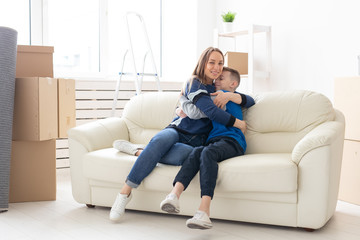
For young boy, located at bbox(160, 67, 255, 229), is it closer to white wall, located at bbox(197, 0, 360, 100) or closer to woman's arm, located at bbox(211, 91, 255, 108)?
woman's arm, located at bbox(211, 91, 255, 108)

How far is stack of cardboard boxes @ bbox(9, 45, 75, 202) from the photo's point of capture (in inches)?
115

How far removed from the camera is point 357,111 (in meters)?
2.97

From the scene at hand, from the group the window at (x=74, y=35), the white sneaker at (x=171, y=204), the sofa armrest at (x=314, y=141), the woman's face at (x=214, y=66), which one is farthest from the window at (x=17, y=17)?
the sofa armrest at (x=314, y=141)

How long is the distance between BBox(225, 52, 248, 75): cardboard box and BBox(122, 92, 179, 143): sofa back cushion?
116 centimetres

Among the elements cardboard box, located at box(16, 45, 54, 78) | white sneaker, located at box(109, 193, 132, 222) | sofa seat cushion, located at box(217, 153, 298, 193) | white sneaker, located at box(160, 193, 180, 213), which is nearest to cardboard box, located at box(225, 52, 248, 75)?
cardboard box, located at box(16, 45, 54, 78)

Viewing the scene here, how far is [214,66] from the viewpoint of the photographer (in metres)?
2.77

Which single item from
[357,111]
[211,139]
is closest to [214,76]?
[211,139]

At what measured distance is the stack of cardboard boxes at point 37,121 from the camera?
2920mm

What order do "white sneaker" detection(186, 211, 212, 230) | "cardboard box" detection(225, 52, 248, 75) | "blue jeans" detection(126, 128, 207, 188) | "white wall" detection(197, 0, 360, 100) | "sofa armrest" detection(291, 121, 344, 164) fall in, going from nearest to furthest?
"white sneaker" detection(186, 211, 212, 230) < "sofa armrest" detection(291, 121, 344, 164) < "blue jeans" detection(126, 128, 207, 188) < "white wall" detection(197, 0, 360, 100) < "cardboard box" detection(225, 52, 248, 75)

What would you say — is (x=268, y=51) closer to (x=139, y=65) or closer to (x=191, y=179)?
(x=139, y=65)

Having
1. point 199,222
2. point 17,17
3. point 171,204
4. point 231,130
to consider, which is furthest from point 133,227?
point 17,17

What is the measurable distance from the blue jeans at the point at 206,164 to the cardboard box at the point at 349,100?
3.08 ft

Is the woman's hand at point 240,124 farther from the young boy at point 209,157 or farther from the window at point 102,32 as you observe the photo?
the window at point 102,32

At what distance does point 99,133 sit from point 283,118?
1.17 m
